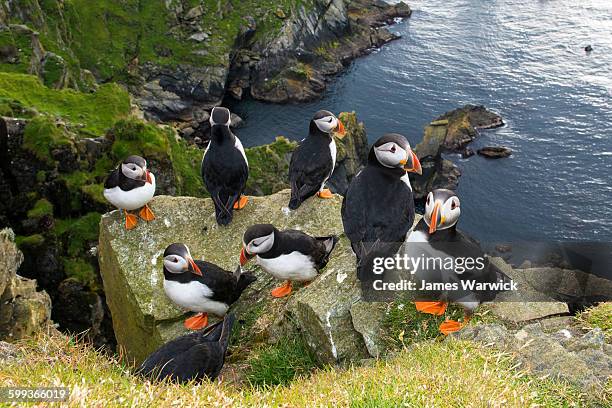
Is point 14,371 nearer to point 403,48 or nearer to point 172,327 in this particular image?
point 172,327

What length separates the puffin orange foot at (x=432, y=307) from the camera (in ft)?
27.4

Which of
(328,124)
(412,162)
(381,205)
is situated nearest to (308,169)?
(328,124)

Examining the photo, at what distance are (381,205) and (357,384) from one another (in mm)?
4177

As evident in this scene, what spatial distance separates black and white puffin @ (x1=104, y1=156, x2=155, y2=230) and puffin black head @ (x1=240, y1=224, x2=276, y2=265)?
3.23 m

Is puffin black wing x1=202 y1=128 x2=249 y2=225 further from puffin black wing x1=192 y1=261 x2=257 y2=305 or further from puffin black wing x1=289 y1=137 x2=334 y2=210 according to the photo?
puffin black wing x1=192 y1=261 x2=257 y2=305

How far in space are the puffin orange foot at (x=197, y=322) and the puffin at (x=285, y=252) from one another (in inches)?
61.7

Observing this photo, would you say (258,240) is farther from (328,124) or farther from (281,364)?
(328,124)

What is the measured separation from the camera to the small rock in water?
189ft

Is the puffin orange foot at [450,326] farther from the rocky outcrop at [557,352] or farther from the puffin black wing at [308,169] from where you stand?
the puffin black wing at [308,169]

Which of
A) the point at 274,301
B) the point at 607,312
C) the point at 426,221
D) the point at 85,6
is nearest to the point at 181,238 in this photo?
the point at 274,301

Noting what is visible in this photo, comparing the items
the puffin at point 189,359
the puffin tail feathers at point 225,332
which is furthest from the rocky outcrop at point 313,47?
the puffin at point 189,359

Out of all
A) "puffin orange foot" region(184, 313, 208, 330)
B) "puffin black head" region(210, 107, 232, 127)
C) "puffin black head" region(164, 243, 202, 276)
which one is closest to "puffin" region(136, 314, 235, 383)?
"puffin black head" region(164, 243, 202, 276)

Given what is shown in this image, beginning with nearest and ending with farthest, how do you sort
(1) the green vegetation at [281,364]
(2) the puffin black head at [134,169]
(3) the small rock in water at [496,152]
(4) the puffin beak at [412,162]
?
(1) the green vegetation at [281,364] → (4) the puffin beak at [412,162] → (2) the puffin black head at [134,169] → (3) the small rock in water at [496,152]

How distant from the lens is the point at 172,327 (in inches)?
431
